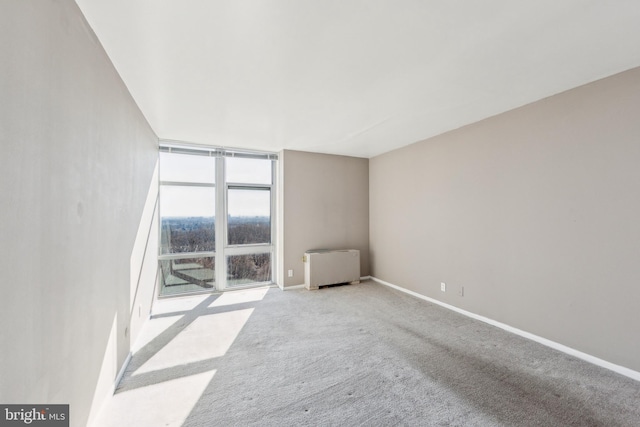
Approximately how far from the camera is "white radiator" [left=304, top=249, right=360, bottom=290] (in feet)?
14.9

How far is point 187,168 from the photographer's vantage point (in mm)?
4309


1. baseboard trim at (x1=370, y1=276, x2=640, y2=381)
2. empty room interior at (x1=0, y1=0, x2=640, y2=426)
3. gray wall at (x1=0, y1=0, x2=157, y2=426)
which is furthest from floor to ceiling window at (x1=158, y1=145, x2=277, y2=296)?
baseboard trim at (x1=370, y1=276, x2=640, y2=381)

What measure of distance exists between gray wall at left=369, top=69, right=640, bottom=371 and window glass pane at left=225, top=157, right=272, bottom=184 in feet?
8.91

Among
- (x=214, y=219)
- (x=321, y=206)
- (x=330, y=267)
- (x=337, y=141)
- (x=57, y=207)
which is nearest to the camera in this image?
(x=57, y=207)

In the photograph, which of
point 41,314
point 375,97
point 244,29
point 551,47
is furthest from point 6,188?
point 551,47

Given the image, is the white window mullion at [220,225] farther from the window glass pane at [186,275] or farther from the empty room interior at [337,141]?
the empty room interior at [337,141]

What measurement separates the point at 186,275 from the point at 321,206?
101 inches

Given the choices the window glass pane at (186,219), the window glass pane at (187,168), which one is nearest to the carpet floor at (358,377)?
the window glass pane at (186,219)

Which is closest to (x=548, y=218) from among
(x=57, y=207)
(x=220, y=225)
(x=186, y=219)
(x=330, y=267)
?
(x=330, y=267)

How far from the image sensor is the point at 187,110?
2930mm

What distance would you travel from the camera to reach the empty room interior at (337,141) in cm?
125

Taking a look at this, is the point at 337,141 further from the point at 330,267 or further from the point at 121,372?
the point at 121,372

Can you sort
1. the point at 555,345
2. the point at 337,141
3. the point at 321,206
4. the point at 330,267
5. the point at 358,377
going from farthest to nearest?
the point at 321,206 < the point at 330,267 < the point at 337,141 < the point at 555,345 < the point at 358,377

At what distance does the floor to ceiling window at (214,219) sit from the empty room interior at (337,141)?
5.2 inches
